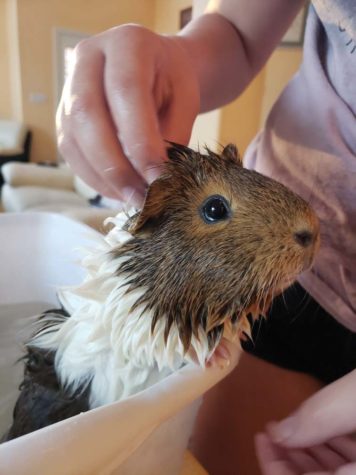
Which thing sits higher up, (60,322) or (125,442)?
(125,442)

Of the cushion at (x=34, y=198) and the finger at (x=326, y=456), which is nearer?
the finger at (x=326, y=456)

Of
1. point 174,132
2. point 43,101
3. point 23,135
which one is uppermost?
point 174,132

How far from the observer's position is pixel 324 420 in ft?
1.32

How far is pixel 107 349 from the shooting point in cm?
42

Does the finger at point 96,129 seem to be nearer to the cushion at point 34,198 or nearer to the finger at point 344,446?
the finger at point 344,446

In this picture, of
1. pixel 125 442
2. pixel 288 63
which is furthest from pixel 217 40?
pixel 288 63

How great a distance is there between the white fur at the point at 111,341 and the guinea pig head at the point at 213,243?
1 centimetres

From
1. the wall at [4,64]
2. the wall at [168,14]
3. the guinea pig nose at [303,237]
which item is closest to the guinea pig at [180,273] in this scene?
the guinea pig nose at [303,237]

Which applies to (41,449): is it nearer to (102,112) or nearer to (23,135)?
(102,112)

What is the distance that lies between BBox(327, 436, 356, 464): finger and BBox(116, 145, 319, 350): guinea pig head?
171 millimetres

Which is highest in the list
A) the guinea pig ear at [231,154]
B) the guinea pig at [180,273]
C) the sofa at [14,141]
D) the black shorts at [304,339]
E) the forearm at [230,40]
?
the forearm at [230,40]

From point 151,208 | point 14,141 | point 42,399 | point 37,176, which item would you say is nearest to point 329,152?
point 151,208

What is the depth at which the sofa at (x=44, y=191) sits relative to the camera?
2762mm

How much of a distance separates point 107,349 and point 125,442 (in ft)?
0.55
